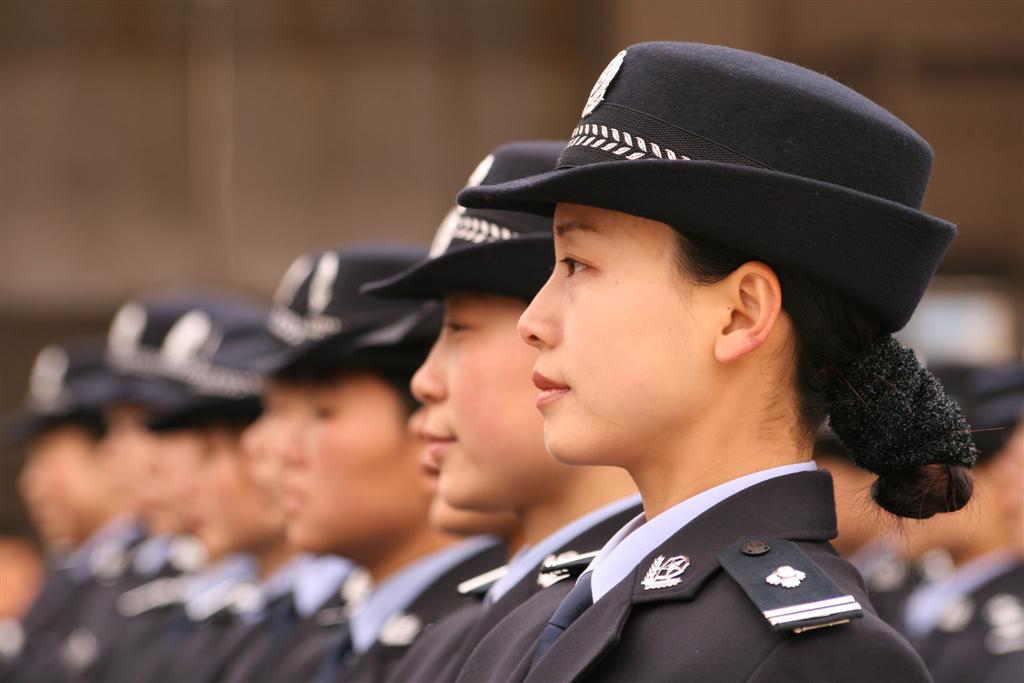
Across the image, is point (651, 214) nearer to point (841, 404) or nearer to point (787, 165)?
point (787, 165)

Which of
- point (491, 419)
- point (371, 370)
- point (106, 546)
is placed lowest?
point (106, 546)

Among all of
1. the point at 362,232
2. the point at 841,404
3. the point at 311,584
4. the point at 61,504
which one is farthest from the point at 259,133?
the point at 841,404

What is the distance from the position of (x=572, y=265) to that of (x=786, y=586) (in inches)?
23.6

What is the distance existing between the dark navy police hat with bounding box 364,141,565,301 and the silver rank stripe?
127 centimetres

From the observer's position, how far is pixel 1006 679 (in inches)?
231

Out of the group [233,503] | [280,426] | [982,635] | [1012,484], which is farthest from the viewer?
[233,503]

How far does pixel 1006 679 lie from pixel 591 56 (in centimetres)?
714

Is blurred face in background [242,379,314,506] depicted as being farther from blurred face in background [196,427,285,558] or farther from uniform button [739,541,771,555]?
uniform button [739,541,771,555]

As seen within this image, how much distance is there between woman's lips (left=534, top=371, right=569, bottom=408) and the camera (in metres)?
2.47

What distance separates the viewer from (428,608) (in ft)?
13.4

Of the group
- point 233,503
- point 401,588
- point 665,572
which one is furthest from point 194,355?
point 665,572

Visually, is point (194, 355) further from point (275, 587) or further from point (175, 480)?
point (275, 587)

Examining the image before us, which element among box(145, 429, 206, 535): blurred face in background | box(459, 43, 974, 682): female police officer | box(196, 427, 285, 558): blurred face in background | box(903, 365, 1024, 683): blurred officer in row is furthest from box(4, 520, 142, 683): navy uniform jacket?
box(459, 43, 974, 682): female police officer

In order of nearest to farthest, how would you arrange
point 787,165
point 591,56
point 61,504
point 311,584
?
point 787,165, point 311,584, point 61,504, point 591,56
